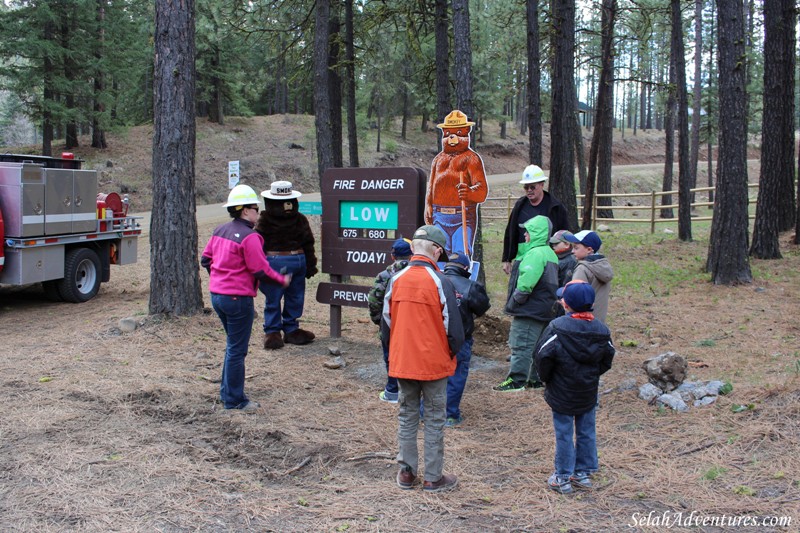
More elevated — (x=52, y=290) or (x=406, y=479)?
(x=52, y=290)

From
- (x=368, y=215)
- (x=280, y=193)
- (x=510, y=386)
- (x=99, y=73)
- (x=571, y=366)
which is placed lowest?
(x=510, y=386)

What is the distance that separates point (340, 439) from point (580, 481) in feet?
6.34

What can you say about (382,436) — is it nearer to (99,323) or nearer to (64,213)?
(99,323)

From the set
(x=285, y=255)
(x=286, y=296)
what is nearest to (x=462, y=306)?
(x=285, y=255)

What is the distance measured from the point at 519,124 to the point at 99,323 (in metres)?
58.7

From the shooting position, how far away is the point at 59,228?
35.1 ft

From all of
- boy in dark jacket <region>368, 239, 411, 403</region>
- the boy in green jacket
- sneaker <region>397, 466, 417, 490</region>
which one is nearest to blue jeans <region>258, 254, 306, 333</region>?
boy in dark jacket <region>368, 239, 411, 403</region>

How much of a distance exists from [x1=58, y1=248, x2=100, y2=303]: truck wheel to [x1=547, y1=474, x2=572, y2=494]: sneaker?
9398 millimetres

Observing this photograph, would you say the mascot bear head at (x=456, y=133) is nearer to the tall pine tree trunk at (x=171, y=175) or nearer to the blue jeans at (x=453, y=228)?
the blue jeans at (x=453, y=228)

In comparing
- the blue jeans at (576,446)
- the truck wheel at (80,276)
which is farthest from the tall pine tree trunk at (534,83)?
the blue jeans at (576,446)

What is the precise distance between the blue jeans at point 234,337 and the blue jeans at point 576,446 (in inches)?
111

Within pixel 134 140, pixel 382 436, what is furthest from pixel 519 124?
pixel 382 436

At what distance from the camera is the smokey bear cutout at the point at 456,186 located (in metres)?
7.92

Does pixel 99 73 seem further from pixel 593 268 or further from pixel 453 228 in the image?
pixel 593 268
